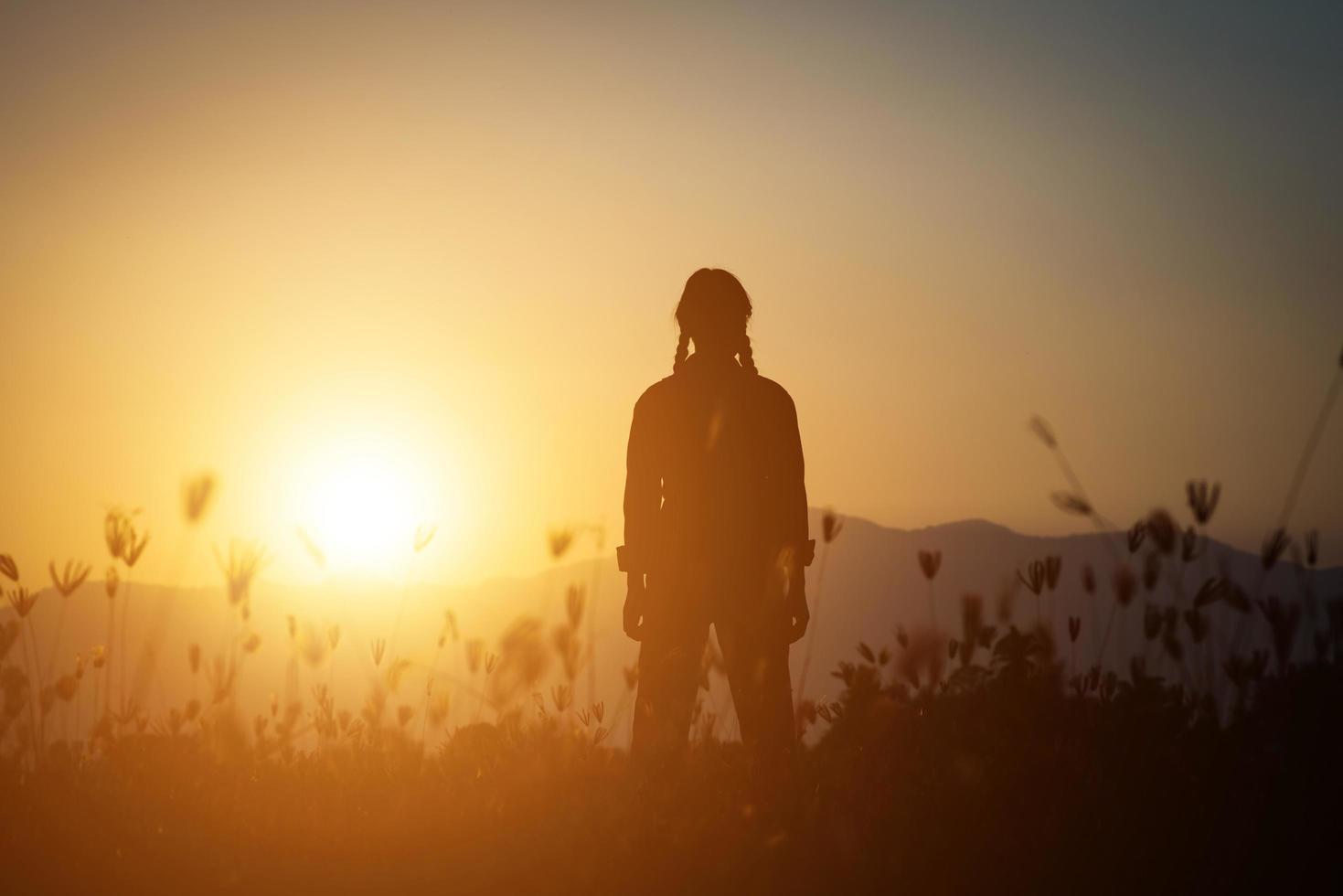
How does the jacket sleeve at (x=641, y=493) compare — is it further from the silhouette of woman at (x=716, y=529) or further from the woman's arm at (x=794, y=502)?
the woman's arm at (x=794, y=502)

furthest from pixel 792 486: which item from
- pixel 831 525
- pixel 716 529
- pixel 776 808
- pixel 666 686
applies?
pixel 776 808

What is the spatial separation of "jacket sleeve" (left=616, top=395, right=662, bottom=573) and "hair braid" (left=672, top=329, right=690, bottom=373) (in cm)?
23

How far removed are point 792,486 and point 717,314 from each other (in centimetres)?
98

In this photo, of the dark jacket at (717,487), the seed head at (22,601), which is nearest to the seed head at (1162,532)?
the dark jacket at (717,487)

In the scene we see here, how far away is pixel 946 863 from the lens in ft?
15.0

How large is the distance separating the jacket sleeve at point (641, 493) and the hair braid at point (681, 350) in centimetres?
23

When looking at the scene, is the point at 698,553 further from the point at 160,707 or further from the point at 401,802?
the point at 160,707

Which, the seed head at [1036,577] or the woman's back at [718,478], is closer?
the seed head at [1036,577]

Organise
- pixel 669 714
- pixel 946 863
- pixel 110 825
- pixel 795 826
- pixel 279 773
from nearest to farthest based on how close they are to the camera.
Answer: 1. pixel 946 863
2. pixel 795 826
3. pixel 110 825
4. pixel 669 714
5. pixel 279 773

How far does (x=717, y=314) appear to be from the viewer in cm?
593

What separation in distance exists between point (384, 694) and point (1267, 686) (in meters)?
4.56

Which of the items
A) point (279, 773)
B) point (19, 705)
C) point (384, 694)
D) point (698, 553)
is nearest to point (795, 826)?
point (698, 553)

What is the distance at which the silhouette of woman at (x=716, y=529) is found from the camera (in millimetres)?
5668

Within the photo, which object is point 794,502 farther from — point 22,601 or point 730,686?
point 22,601
